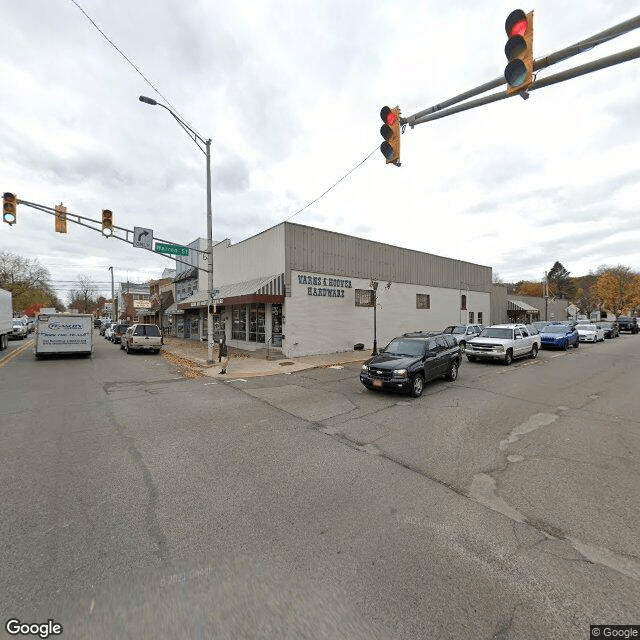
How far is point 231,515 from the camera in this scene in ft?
12.0

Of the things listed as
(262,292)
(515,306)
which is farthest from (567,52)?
(515,306)

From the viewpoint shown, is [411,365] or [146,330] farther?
[146,330]

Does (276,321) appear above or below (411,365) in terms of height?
above

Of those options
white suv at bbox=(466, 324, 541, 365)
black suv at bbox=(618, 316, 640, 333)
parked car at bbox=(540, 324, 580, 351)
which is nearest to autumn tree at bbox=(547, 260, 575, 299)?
black suv at bbox=(618, 316, 640, 333)

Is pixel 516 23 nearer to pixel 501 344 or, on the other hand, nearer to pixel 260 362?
pixel 501 344

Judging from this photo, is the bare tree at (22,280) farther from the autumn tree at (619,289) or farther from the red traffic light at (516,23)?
the autumn tree at (619,289)

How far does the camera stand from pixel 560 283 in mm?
83938

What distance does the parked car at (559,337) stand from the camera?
2141 cm

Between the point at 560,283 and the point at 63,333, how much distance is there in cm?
9955

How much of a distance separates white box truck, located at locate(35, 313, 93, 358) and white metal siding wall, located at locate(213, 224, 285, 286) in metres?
8.61

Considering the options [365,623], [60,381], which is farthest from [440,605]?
[60,381]

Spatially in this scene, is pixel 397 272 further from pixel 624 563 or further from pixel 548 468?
pixel 624 563

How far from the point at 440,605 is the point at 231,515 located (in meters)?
2.19

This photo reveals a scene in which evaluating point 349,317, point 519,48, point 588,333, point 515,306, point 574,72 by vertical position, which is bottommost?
point 588,333
